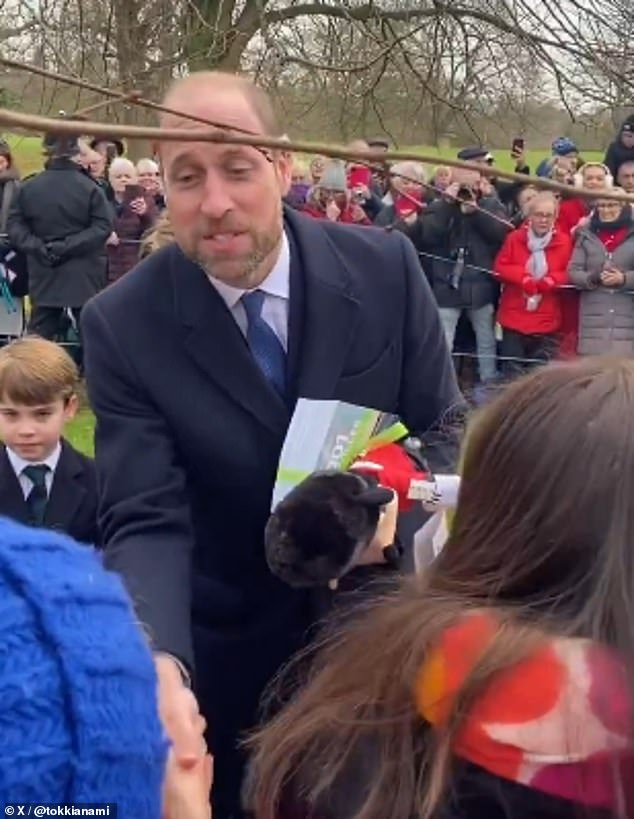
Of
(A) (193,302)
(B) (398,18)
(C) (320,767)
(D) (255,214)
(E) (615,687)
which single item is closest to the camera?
(E) (615,687)

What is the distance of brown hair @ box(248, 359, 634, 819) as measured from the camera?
1.25m

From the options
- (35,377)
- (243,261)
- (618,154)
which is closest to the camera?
(243,261)

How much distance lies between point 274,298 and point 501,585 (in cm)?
107

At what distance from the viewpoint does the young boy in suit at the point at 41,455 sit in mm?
3279

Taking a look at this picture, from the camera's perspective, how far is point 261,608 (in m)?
2.36

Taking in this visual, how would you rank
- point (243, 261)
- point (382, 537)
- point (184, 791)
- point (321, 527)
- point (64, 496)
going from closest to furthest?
point (184, 791), point (321, 527), point (382, 537), point (243, 261), point (64, 496)

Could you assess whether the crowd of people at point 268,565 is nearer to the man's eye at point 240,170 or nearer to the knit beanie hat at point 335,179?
the man's eye at point 240,170

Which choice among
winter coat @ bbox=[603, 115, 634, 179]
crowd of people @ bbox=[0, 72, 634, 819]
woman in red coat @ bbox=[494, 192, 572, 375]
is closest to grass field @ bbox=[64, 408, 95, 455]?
woman in red coat @ bbox=[494, 192, 572, 375]

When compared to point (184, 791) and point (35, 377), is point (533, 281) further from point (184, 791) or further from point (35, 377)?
point (184, 791)

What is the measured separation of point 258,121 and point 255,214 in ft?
0.56

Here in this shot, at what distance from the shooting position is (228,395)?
2248mm

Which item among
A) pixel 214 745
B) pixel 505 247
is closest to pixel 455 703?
pixel 214 745

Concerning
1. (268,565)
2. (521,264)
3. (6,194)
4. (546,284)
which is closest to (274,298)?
(268,565)

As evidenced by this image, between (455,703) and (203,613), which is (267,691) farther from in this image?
(455,703)
